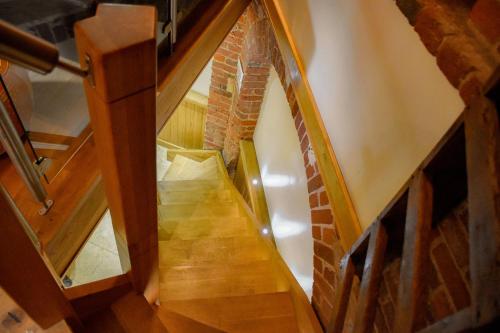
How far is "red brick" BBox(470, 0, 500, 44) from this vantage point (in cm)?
81

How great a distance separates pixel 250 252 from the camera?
2666mm

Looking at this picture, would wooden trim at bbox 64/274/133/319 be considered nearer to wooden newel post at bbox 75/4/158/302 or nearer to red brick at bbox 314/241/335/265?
wooden newel post at bbox 75/4/158/302

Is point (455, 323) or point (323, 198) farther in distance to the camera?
point (323, 198)

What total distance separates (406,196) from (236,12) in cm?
275

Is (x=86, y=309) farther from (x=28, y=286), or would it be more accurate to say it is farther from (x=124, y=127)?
(x=124, y=127)

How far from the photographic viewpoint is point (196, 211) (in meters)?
3.38

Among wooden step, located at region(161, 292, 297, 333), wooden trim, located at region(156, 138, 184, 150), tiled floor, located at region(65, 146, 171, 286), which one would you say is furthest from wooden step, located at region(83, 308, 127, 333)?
wooden trim, located at region(156, 138, 184, 150)

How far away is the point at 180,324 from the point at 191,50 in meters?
1.73

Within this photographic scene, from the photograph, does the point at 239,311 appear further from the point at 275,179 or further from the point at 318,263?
the point at 275,179

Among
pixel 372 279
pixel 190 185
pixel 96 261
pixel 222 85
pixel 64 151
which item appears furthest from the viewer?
pixel 222 85

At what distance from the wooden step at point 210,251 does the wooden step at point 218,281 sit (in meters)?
0.11

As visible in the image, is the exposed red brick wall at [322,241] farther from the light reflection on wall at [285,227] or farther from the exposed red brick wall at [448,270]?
the light reflection on wall at [285,227]

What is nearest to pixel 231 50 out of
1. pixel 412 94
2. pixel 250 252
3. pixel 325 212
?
pixel 250 252

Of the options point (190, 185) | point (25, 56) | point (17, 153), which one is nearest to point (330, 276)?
point (17, 153)
